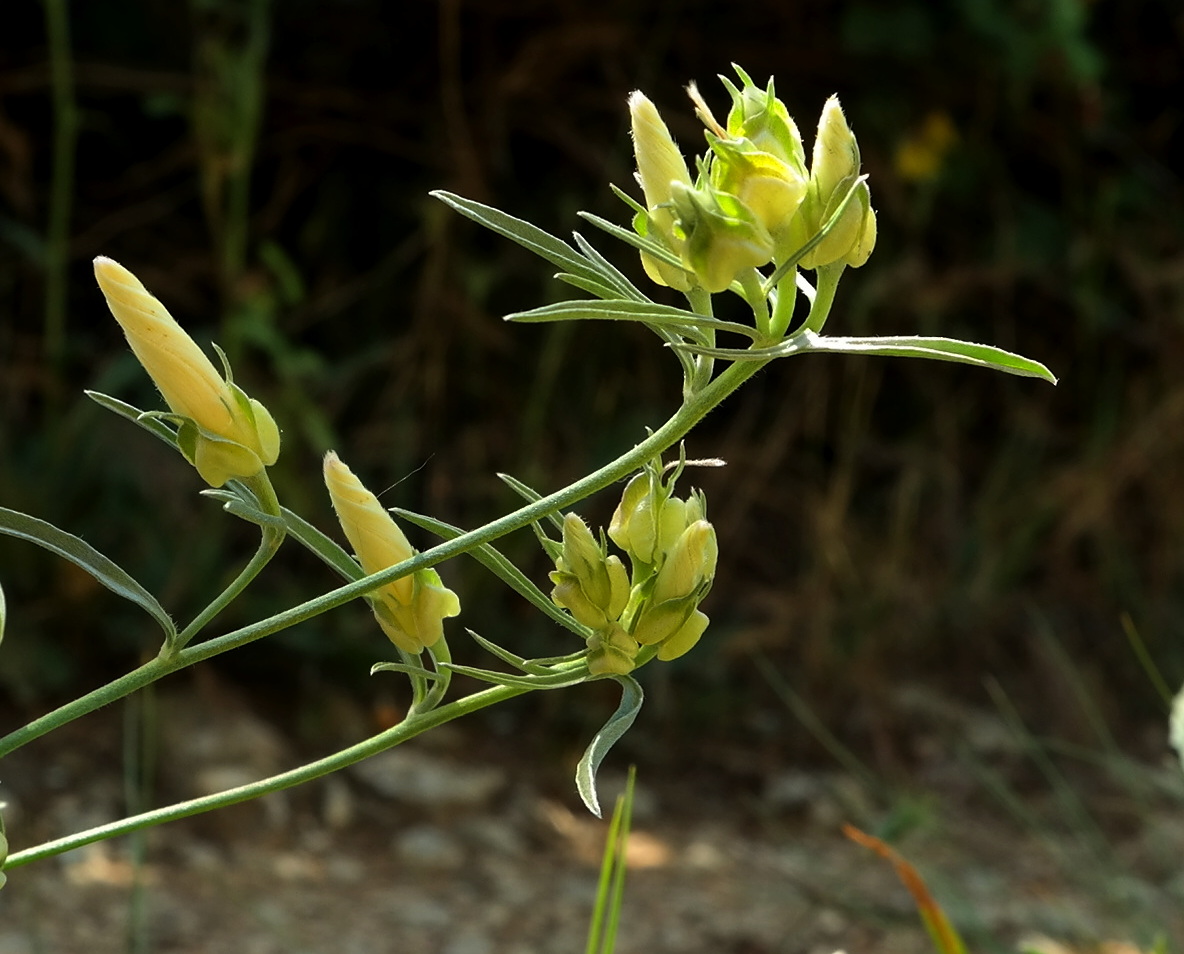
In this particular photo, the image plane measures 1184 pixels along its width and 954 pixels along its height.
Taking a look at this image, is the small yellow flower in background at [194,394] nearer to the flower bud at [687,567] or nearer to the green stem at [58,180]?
the flower bud at [687,567]

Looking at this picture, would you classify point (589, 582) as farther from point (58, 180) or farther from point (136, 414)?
point (58, 180)

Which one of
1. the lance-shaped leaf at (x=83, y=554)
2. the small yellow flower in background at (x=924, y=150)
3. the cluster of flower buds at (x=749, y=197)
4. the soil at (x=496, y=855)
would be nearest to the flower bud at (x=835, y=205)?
the cluster of flower buds at (x=749, y=197)

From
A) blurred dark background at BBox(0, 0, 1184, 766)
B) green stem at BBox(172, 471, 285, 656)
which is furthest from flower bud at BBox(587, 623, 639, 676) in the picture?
blurred dark background at BBox(0, 0, 1184, 766)

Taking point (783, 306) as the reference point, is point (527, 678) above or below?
below

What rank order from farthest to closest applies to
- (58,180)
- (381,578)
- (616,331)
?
1. (616,331)
2. (58,180)
3. (381,578)

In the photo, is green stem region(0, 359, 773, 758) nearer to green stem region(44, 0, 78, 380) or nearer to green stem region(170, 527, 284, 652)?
green stem region(170, 527, 284, 652)

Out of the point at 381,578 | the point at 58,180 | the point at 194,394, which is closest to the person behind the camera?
the point at 381,578

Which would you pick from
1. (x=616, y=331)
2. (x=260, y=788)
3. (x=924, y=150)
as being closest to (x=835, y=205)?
(x=260, y=788)

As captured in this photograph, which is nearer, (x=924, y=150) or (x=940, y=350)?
(x=940, y=350)
